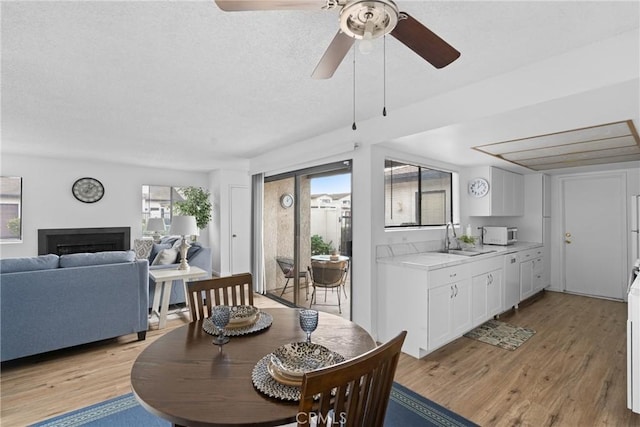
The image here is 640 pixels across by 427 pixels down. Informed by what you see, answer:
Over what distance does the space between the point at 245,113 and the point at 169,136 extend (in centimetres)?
146

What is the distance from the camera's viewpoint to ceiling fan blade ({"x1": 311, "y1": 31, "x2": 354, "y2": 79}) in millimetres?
1359

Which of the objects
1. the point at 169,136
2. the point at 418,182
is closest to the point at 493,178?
the point at 418,182

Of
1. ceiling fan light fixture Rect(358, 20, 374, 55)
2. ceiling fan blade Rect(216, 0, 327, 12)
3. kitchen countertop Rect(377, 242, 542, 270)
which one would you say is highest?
ceiling fan blade Rect(216, 0, 327, 12)

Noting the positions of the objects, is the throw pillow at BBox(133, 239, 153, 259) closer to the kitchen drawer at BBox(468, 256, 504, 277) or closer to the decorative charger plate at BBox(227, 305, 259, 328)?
the decorative charger plate at BBox(227, 305, 259, 328)

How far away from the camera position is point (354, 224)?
3328 millimetres

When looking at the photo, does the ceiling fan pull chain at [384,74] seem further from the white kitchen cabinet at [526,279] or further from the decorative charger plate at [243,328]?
the white kitchen cabinet at [526,279]

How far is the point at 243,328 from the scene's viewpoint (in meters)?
1.68

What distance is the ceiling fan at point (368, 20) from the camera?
3.60 feet

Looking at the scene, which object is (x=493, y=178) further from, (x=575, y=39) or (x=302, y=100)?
(x=302, y=100)

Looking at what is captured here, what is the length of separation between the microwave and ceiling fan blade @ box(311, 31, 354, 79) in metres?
4.16

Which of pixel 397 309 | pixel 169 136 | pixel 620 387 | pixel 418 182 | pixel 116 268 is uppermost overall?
pixel 169 136

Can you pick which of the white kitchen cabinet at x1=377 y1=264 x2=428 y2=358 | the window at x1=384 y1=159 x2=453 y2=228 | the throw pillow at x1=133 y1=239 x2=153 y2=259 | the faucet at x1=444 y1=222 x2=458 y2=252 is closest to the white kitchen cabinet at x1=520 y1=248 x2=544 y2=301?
the faucet at x1=444 y1=222 x2=458 y2=252

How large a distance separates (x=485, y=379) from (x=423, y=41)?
2532 millimetres

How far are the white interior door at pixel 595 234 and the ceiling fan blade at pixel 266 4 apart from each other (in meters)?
5.75
